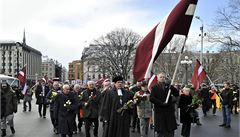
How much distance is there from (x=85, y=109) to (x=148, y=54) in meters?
4.65

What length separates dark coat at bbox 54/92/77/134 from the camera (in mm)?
10016

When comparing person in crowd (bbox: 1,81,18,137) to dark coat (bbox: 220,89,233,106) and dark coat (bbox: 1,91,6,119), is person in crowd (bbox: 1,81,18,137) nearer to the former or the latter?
Result: dark coat (bbox: 1,91,6,119)

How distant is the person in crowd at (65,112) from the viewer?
32.9 ft

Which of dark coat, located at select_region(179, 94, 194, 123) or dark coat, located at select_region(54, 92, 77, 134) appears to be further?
dark coat, located at select_region(179, 94, 194, 123)

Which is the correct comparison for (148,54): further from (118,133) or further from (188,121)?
(188,121)

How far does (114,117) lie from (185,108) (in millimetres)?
3258

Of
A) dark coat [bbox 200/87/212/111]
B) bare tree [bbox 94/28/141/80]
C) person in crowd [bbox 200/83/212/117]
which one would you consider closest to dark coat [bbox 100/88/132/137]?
person in crowd [bbox 200/83/212/117]

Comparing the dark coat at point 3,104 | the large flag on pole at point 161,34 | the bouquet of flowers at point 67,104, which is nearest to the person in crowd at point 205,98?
the dark coat at point 3,104

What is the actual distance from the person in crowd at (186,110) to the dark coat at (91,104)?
255cm

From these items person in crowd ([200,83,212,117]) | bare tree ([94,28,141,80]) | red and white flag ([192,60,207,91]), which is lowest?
person in crowd ([200,83,212,117])

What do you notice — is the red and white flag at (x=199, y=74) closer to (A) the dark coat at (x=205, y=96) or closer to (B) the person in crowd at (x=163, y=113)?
(A) the dark coat at (x=205, y=96)

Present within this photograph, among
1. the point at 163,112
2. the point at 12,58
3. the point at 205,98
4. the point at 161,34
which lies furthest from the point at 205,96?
the point at 12,58

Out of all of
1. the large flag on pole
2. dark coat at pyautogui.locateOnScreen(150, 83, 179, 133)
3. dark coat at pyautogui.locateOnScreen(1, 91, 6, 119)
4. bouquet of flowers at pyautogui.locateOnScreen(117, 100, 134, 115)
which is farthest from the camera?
dark coat at pyautogui.locateOnScreen(1, 91, 6, 119)

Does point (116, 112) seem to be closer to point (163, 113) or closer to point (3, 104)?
point (163, 113)
